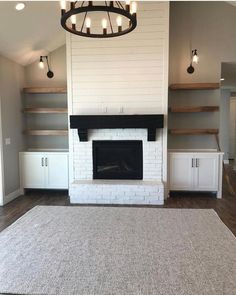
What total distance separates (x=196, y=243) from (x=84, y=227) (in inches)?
56.4

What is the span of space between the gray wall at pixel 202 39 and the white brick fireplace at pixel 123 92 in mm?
845

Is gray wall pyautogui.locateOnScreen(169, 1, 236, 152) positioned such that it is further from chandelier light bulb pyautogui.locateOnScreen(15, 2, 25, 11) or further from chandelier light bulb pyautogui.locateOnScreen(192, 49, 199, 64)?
chandelier light bulb pyautogui.locateOnScreen(15, 2, 25, 11)

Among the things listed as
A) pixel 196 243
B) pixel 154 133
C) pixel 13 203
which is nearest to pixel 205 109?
pixel 154 133

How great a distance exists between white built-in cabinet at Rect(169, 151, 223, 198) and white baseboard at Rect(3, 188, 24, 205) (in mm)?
3048

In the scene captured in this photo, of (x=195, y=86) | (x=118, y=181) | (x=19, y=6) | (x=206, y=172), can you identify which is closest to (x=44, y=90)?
(x=19, y=6)

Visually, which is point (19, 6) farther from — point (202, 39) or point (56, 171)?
point (202, 39)

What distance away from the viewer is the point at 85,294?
213 cm

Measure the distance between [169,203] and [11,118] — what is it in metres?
3.41

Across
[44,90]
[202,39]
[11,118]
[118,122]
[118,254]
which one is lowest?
[118,254]

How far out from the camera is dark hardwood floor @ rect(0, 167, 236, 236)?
13.6 ft

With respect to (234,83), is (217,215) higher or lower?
lower

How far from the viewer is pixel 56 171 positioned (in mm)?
5379

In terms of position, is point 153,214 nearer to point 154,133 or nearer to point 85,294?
point 154,133

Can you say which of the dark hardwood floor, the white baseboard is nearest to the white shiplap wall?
the dark hardwood floor
